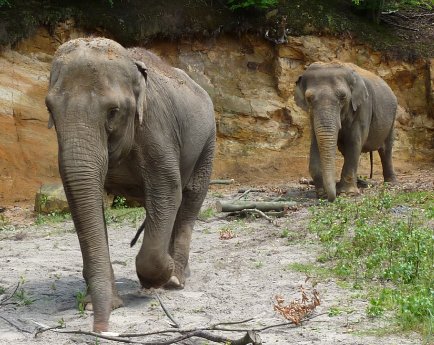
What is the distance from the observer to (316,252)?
941 cm

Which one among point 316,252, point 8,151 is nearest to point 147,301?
point 316,252

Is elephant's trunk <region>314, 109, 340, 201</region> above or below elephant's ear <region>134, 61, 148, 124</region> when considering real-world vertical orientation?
below

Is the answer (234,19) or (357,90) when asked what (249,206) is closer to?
(357,90)

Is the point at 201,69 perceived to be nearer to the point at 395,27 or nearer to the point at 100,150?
the point at 395,27

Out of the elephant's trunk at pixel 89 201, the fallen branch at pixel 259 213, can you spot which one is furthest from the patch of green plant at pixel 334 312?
the fallen branch at pixel 259 213

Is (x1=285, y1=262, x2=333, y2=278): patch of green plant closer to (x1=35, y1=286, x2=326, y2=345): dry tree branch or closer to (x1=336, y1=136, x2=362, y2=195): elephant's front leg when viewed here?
(x1=35, y1=286, x2=326, y2=345): dry tree branch

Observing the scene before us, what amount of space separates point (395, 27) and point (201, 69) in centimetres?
528

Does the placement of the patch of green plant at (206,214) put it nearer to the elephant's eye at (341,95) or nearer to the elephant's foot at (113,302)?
the elephant's eye at (341,95)

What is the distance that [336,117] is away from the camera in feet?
46.6

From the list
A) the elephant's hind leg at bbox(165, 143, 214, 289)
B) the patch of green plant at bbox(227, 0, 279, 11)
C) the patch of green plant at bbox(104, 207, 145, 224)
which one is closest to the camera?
the elephant's hind leg at bbox(165, 143, 214, 289)

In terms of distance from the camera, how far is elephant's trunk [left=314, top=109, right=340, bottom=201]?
13586 millimetres

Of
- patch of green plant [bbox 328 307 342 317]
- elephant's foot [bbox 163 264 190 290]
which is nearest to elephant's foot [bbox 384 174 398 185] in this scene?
elephant's foot [bbox 163 264 190 290]

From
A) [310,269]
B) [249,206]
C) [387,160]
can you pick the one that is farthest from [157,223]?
[387,160]

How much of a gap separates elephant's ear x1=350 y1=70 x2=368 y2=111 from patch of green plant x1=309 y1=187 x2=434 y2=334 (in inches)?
107
